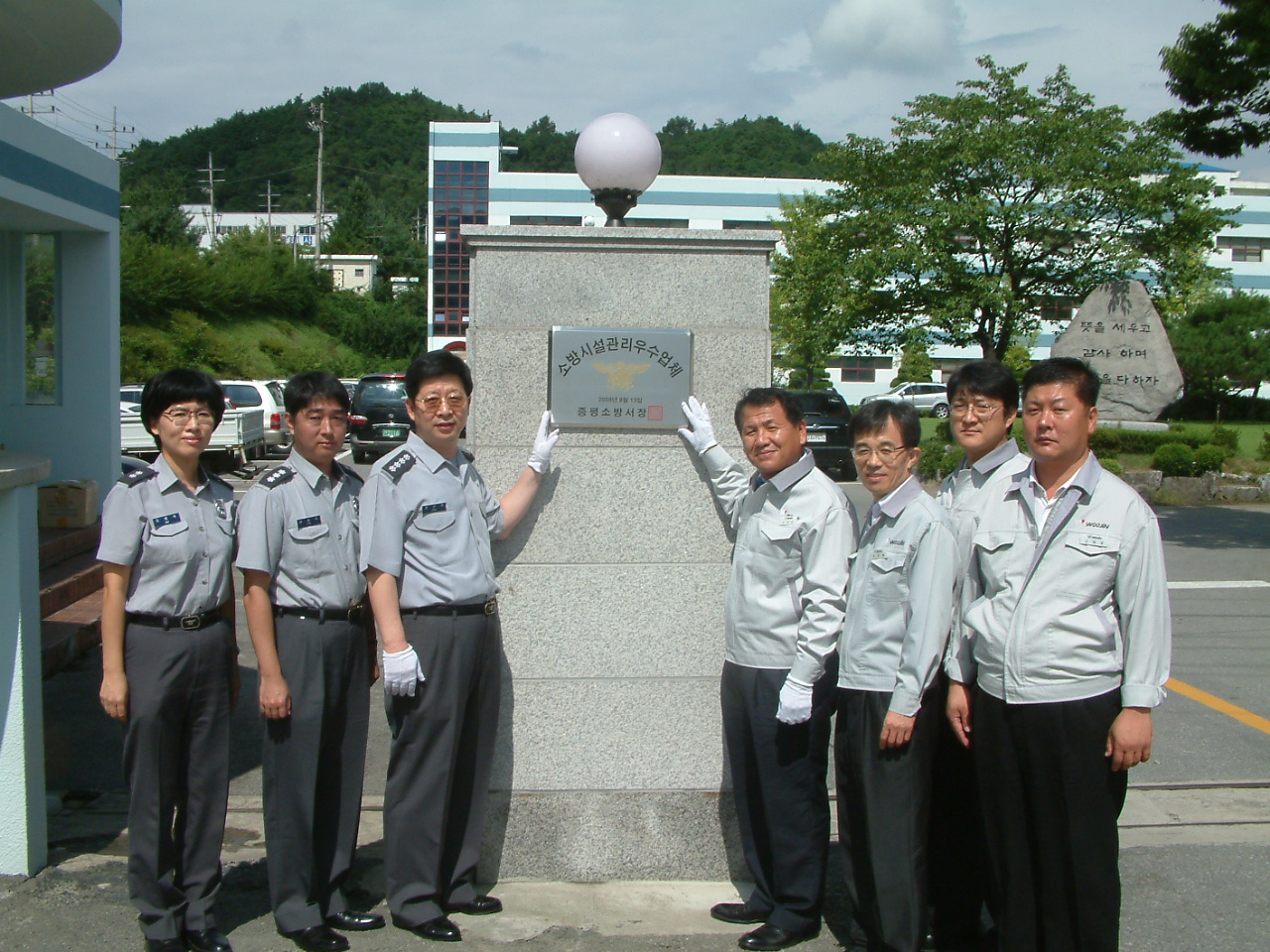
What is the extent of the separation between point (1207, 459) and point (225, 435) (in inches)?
583

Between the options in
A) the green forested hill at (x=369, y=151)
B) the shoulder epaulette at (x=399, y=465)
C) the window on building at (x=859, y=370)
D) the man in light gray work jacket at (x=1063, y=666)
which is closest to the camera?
the man in light gray work jacket at (x=1063, y=666)

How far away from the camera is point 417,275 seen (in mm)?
75938

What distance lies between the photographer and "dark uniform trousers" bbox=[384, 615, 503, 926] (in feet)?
11.5

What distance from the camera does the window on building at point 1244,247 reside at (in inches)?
2383

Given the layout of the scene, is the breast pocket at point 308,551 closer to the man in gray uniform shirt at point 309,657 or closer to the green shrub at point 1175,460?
the man in gray uniform shirt at point 309,657

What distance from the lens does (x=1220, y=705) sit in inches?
245

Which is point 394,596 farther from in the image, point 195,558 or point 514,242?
point 514,242

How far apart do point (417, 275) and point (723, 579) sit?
7495 cm

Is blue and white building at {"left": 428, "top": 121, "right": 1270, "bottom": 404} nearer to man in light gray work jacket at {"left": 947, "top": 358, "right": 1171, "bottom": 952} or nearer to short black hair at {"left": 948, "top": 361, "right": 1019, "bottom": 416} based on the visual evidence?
short black hair at {"left": 948, "top": 361, "right": 1019, "bottom": 416}

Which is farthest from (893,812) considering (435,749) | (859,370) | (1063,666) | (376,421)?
(859,370)

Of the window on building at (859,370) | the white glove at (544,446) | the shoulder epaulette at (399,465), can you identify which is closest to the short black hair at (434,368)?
the shoulder epaulette at (399,465)

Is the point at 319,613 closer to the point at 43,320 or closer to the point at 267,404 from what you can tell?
the point at 43,320

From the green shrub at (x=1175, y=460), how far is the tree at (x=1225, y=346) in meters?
23.7

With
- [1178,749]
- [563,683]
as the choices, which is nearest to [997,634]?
[563,683]
